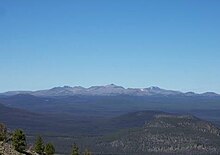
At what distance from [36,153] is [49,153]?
3.59 m

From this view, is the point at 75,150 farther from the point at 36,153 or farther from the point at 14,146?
the point at 14,146

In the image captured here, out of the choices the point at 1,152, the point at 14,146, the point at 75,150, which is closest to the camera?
the point at 1,152

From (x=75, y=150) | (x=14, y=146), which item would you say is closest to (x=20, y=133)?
(x=14, y=146)

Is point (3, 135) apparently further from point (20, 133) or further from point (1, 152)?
point (1, 152)

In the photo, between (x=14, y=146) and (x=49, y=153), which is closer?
(x=14, y=146)

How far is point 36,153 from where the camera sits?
6862 cm

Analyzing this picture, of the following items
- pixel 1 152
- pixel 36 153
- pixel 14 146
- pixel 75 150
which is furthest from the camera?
pixel 75 150

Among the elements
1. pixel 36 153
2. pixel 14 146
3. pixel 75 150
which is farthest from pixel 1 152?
pixel 75 150

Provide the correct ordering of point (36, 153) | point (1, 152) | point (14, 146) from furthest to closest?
point (36, 153), point (14, 146), point (1, 152)

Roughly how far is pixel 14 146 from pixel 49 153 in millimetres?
9603

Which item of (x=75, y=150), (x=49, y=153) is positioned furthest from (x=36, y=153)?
(x=75, y=150)

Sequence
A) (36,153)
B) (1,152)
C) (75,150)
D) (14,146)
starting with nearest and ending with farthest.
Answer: (1,152)
(14,146)
(36,153)
(75,150)

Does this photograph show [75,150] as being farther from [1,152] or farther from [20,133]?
[1,152]

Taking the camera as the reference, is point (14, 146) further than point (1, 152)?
Yes
